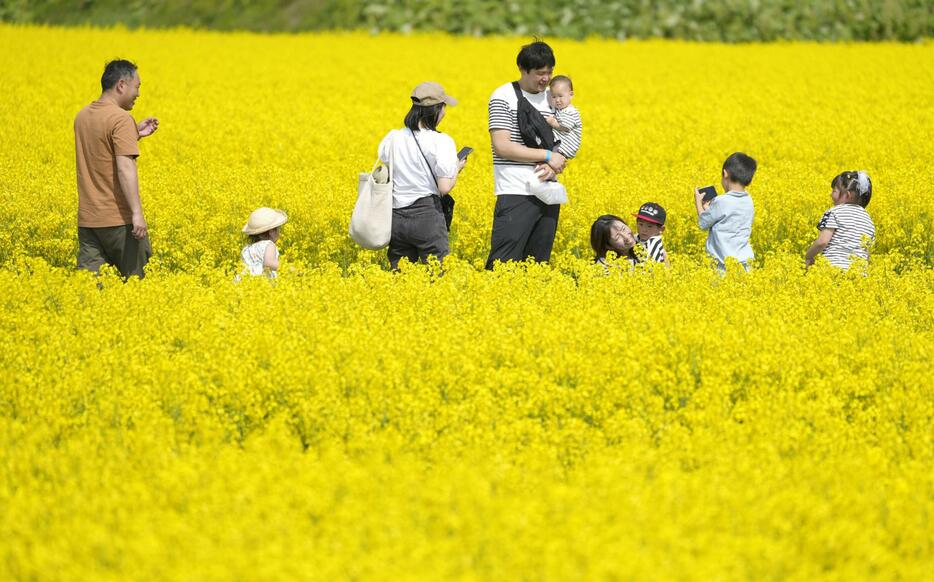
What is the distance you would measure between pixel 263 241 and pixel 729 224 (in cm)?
326

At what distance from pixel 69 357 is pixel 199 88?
12357mm

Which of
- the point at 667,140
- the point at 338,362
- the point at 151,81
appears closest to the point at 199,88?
the point at 151,81

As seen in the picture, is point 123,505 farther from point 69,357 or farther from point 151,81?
point 151,81

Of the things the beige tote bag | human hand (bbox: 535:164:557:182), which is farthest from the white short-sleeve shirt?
human hand (bbox: 535:164:557:182)

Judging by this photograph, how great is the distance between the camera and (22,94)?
54.1ft

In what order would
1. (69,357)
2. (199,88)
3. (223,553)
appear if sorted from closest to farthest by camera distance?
(223,553)
(69,357)
(199,88)

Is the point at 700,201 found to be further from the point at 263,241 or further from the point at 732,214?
the point at 263,241

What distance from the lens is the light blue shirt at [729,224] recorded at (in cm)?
808

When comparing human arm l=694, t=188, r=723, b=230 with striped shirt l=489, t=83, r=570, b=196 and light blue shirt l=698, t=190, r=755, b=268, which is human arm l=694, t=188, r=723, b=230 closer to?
light blue shirt l=698, t=190, r=755, b=268

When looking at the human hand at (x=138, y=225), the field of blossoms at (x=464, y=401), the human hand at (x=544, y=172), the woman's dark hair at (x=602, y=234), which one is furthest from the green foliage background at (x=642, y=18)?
the human hand at (x=138, y=225)

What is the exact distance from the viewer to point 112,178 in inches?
309

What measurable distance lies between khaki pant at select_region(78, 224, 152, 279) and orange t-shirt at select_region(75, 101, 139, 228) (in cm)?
8

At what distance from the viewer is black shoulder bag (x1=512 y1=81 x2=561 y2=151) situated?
770cm

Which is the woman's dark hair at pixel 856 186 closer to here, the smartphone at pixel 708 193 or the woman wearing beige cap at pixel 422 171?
the smartphone at pixel 708 193
